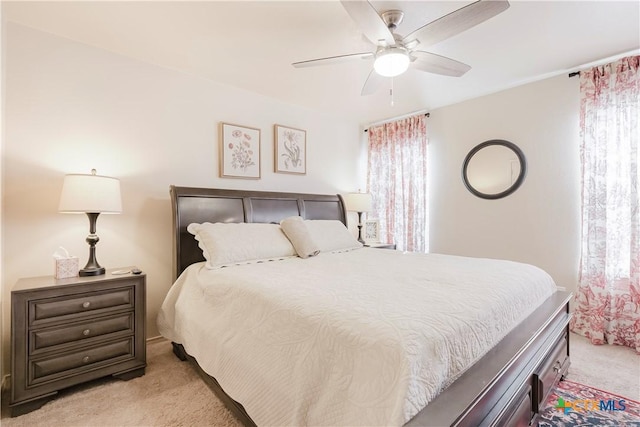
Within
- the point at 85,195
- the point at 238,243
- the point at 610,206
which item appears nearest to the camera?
the point at 85,195

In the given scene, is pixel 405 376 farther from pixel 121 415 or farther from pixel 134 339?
pixel 134 339

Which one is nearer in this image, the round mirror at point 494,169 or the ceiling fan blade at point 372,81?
the ceiling fan blade at point 372,81

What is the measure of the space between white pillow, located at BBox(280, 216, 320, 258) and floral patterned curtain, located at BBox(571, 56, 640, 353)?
2.55m

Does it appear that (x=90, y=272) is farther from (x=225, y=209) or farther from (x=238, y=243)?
(x=225, y=209)

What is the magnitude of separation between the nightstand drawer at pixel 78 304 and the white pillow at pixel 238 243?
59cm

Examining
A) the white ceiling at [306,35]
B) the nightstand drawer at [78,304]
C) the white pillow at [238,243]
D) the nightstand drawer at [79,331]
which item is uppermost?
the white ceiling at [306,35]

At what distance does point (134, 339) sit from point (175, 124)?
1901 millimetres

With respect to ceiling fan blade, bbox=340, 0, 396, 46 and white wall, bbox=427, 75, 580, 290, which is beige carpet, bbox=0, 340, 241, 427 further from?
white wall, bbox=427, 75, 580, 290

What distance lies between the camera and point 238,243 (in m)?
2.42

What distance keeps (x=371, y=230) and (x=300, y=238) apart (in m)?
1.74

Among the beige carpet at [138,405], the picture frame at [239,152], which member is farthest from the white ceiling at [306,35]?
the beige carpet at [138,405]

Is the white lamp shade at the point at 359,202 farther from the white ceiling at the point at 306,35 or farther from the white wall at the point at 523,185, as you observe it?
the white ceiling at the point at 306,35

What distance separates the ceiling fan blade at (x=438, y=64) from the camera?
2072 millimetres

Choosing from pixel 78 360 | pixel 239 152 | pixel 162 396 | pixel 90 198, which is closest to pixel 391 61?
pixel 239 152
